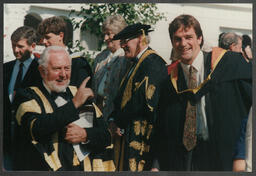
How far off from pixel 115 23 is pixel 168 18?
704mm

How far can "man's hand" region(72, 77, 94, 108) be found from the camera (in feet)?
21.4

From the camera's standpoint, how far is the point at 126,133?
21.6ft

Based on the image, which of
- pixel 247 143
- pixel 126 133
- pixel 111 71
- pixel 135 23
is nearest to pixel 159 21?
pixel 135 23

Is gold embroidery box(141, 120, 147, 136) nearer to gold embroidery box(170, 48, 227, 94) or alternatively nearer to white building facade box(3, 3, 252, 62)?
gold embroidery box(170, 48, 227, 94)

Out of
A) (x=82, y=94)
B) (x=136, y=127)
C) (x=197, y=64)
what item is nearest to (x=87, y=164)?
(x=136, y=127)

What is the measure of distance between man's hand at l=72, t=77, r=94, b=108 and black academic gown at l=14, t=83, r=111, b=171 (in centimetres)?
9

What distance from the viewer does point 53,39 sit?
6766mm

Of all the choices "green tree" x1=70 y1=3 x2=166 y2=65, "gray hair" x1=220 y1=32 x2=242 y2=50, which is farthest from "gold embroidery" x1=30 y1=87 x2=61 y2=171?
"gray hair" x1=220 y1=32 x2=242 y2=50

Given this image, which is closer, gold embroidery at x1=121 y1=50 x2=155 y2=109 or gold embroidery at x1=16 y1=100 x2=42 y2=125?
gold embroidery at x1=16 y1=100 x2=42 y2=125

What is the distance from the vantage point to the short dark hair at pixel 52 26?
677 centimetres

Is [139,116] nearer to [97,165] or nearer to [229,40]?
[97,165]

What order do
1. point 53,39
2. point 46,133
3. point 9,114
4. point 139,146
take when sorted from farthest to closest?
point 53,39
point 9,114
point 139,146
point 46,133

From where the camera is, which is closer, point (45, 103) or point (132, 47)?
point (45, 103)

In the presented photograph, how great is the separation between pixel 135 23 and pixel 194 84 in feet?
3.65
